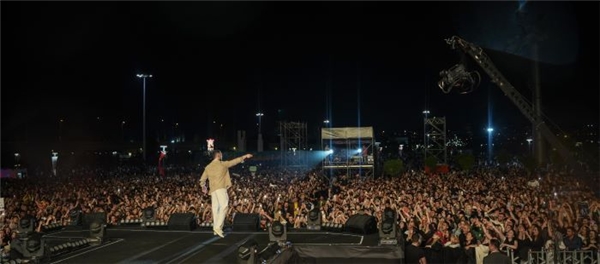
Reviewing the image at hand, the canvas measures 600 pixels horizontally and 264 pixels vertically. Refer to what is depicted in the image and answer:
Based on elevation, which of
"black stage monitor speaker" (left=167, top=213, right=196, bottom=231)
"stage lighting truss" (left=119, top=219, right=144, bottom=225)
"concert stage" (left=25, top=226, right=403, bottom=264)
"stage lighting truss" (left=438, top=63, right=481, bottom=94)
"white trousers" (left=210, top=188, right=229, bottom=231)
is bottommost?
"stage lighting truss" (left=119, top=219, right=144, bottom=225)

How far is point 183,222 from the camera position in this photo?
39.9ft

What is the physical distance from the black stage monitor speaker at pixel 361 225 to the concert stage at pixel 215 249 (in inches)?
10.6

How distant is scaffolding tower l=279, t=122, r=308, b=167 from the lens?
35.0m

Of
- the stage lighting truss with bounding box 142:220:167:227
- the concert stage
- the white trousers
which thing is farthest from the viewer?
the stage lighting truss with bounding box 142:220:167:227

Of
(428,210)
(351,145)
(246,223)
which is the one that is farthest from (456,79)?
(351,145)

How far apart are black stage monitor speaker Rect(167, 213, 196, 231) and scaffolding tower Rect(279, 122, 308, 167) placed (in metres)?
22.1

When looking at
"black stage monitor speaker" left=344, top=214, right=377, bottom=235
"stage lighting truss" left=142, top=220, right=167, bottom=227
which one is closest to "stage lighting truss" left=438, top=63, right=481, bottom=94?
"black stage monitor speaker" left=344, top=214, right=377, bottom=235

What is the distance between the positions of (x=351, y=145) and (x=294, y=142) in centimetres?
957

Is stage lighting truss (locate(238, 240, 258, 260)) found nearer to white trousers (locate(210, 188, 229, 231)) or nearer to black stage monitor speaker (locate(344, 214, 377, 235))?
white trousers (locate(210, 188, 229, 231))

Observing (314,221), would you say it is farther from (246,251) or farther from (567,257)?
(567,257)

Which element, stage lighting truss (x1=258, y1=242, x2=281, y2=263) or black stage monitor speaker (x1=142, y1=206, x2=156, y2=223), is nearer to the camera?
stage lighting truss (x1=258, y1=242, x2=281, y2=263)

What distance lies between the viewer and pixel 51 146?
5128 centimetres

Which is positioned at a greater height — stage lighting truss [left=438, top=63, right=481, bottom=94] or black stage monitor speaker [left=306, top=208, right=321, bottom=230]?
stage lighting truss [left=438, top=63, right=481, bottom=94]

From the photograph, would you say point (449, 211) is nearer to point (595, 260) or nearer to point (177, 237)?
point (595, 260)
